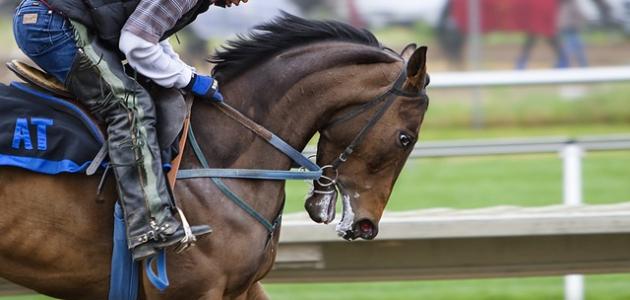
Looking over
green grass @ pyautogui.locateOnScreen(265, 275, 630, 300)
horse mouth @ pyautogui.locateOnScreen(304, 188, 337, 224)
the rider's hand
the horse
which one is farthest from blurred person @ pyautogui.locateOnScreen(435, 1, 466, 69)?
the rider's hand

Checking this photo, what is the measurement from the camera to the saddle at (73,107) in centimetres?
436

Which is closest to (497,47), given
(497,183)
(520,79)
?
(497,183)

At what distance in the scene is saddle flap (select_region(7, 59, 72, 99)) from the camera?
175 inches

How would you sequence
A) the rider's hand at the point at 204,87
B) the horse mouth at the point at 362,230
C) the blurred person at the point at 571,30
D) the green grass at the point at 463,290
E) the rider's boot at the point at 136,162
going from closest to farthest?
the rider's boot at the point at 136,162
the rider's hand at the point at 204,87
the horse mouth at the point at 362,230
the green grass at the point at 463,290
the blurred person at the point at 571,30

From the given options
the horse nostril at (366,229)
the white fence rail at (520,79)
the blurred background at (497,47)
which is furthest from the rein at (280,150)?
the blurred background at (497,47)

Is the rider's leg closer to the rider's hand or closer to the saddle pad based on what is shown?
the saddle pad

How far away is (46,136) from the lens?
171 inches

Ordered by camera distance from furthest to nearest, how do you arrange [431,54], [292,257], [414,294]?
[431,54] < [414,294] < [292,257]

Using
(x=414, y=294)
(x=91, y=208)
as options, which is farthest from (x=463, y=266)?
(x=91, y=208)

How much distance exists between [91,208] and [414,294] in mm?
3384

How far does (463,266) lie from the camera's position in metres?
5.74

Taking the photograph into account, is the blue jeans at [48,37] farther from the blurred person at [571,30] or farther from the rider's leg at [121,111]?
the blurred person at [571,30]

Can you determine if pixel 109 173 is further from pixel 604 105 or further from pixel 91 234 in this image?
pixel 604 105

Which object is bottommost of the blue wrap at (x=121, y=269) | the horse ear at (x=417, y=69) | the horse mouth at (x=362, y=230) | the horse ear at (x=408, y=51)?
the blue wrap at (x=121, y=269)
